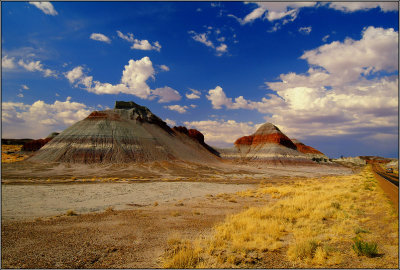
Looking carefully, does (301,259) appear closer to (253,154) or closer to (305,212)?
(305,212)

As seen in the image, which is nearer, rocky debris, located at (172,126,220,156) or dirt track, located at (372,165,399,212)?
dirt track, located at (372,165,399,212)

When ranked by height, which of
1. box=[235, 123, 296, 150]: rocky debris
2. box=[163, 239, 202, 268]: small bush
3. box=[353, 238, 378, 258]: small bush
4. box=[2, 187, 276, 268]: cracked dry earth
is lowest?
box=[2, 187, 276, 268]: cracked dry earth

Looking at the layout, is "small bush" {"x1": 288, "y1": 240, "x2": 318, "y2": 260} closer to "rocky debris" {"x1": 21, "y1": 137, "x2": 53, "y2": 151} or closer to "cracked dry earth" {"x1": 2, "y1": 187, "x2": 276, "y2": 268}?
"cracked dry earth" {"x1": 2, "y1": 187, "x2": 276, "y2": 268}

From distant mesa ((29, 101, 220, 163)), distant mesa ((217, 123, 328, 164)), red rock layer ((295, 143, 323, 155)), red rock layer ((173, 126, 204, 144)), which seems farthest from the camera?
red rock layer ((295, 143, 323, 155))

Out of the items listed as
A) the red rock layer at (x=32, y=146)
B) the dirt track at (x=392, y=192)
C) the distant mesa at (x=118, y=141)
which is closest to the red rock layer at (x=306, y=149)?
the distant mesa at (x=118, y=141)

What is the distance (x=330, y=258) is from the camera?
7.27 meters

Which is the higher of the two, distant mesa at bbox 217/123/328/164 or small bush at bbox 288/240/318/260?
distant mesa at bbox 217/123/328/164

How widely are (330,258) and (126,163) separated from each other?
221ft

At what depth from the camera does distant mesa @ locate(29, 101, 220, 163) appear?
69.9 meters

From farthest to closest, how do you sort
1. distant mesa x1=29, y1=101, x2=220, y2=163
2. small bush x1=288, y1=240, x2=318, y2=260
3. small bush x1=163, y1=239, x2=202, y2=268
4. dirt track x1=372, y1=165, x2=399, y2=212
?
distant mesa x1=29, y1=101, x2=220, y2=163
dirt track x1=372, y1=165, x2=399, y2=212
small bush x1=288, y1=240, x2=318, y2=260
small bush x1=163, y1=239, x2=202, y2=268

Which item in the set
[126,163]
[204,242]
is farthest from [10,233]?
[126,163]

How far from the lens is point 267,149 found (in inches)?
4392

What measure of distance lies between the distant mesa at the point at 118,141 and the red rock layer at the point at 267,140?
116 ft

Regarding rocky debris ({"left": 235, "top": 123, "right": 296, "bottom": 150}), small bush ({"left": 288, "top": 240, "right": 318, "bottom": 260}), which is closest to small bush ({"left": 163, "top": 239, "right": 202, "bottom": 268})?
small bush ({"left": 288, "top": 240, "right": 318, "bottom": 260})
